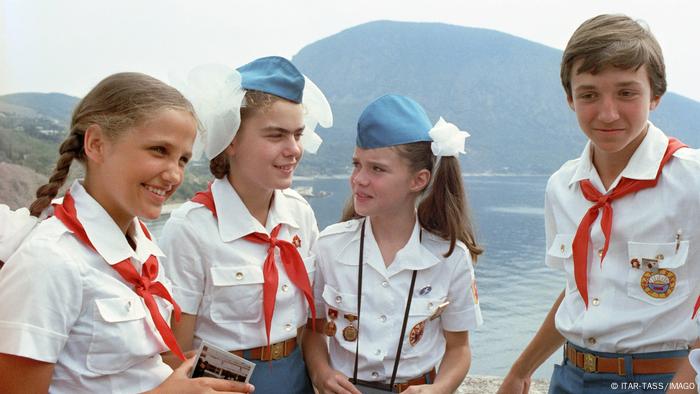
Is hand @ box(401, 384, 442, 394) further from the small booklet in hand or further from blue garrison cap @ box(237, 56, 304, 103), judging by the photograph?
blue garrison cap @ box(237, 56, 304, 103)

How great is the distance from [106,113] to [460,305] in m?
1.29

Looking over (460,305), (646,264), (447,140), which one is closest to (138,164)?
(447,140)

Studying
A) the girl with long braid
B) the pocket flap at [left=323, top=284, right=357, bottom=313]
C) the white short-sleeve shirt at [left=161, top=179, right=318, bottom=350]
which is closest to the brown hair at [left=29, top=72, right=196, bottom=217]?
the girl with long braid

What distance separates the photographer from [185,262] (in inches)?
76.6

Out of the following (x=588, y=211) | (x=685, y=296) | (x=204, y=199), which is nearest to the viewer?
(x=685, y=296)

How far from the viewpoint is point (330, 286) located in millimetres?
2133

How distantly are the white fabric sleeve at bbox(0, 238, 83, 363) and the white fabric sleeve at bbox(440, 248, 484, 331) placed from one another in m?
1.23

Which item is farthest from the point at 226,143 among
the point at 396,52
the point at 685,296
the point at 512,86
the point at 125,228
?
the point at 396,52

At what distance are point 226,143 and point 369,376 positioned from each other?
2.95ft

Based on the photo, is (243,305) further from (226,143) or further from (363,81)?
(363,81)

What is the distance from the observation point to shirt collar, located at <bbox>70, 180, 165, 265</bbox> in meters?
1.48

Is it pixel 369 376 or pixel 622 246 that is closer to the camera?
pixel 622 246

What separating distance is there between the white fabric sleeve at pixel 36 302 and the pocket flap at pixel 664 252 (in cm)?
156

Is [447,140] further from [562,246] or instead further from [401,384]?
[401,384]
